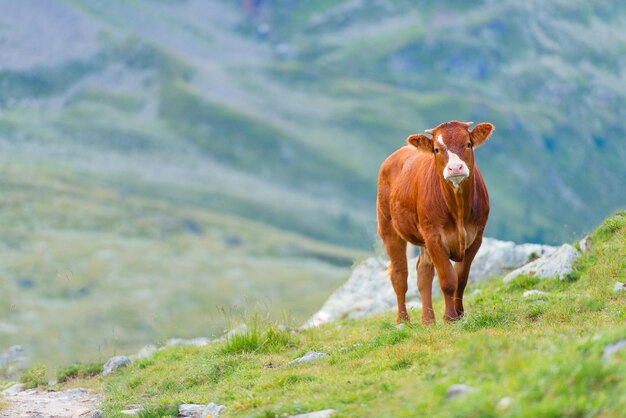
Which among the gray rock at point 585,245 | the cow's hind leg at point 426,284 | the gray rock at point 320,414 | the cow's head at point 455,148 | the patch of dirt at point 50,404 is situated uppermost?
the cow's head at point 455,148

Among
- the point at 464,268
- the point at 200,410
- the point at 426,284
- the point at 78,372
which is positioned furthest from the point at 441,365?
the point at 78,372

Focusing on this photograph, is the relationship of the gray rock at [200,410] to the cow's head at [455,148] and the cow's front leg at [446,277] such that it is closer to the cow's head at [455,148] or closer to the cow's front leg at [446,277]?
the cow's front leg at [446,277]

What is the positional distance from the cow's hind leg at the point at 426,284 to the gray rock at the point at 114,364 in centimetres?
654

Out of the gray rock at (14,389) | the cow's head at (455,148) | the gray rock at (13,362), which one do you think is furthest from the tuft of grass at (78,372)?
the cow's head at (455,148)

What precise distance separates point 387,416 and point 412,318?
9557 millimetres

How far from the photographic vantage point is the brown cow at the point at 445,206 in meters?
14.6

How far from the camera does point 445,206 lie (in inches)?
598

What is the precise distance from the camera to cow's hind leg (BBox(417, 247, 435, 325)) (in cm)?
1593

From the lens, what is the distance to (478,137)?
14984 millimetres

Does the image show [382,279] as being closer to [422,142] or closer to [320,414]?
[422,142]

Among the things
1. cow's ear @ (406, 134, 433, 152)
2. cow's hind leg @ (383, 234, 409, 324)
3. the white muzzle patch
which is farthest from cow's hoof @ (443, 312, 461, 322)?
cow's ear @ (406, 134, 433, 152)

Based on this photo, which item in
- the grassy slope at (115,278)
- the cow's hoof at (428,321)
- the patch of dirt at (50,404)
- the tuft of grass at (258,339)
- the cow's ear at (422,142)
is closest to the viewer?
the patch of dirt at (50,404)

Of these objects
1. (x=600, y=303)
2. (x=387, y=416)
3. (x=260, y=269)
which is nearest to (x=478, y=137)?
(x=600, y=303)

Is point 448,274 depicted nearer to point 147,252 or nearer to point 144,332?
point 144,332
